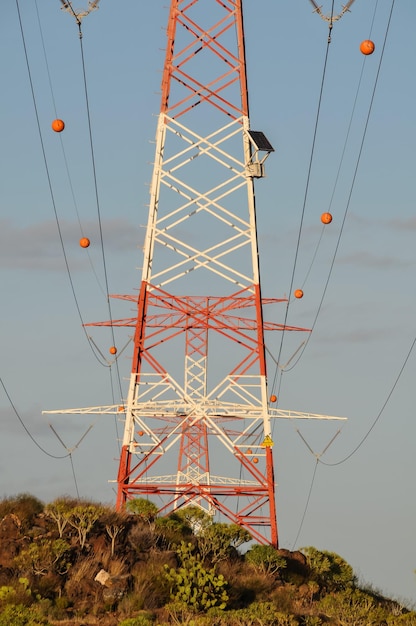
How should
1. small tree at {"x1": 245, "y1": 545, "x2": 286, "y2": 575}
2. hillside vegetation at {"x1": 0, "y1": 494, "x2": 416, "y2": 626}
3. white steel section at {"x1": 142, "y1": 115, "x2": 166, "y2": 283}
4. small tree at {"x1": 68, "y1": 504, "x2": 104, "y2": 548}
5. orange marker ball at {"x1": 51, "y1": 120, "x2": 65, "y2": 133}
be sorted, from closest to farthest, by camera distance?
hillside vegetation at {"x1": 0, "y1": 494, "x2": 416, "y2": 626} → small tree at {"x1": 68, "y1": 504, "x2": 104, "y2": 548} → orange marker ball at {"x1": 51, "y1": 120, "x2": 65, "y2": 133} → small tree at {"x1": 245, "y1": 545, "x2": 286, "y2": 575} → white steel section at {"x1": 142, "y1": 115, "x2": 166, "y2": 283}

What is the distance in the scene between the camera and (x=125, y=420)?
69.6 metres

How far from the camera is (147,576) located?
55562mm

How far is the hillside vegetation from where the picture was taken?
53.3 metres

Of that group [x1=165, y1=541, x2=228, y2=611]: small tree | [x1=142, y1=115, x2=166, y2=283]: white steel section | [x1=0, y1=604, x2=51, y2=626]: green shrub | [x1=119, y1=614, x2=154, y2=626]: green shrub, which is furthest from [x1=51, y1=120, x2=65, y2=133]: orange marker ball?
[x1=119, y1=614, x2=154, y2=626]: green shrub

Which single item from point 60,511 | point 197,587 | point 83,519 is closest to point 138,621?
point 197,587

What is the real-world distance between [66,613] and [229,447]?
1789 cm

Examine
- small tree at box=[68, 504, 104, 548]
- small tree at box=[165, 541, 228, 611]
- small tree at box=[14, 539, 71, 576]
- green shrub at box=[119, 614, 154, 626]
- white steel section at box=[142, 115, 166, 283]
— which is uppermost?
white steel section at box=[142, 115, 166, 283]

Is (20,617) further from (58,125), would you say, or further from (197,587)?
(58,125)

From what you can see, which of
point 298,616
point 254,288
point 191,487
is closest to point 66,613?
point 298,616

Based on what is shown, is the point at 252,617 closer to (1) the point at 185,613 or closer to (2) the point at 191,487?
(1) the point at 185,613

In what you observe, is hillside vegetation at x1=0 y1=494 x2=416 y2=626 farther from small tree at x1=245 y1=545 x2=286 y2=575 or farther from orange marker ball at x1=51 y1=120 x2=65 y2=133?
orange marker ball at x1=51 y1=120 x2=65 y2=133

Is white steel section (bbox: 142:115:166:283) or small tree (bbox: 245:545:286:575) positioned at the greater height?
white steel section (bbox: 142:115:166:283)

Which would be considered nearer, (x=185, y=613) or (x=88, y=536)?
(x=185, y=613)

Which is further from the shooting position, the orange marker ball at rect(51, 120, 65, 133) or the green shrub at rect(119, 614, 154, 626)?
the orange marker ball at rect(51, 120, 65, 133)
